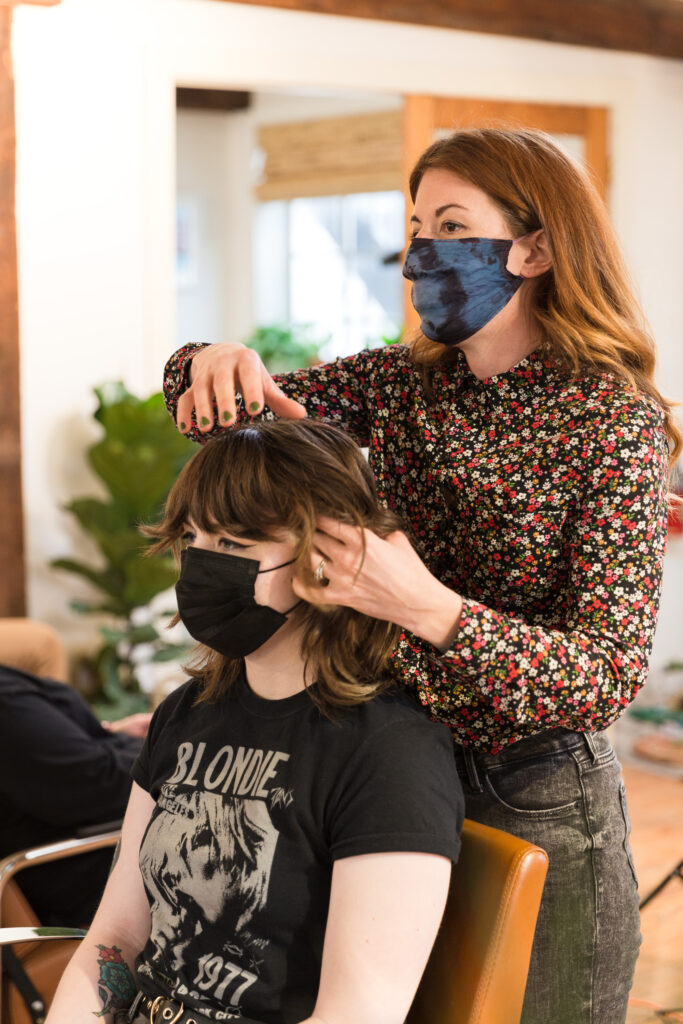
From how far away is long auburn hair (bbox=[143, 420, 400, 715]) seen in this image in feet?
4.29

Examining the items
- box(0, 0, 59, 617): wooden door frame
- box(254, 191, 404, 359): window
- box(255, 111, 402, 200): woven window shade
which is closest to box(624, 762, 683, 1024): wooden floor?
box(0, 0, 59, 617): wooden door frame

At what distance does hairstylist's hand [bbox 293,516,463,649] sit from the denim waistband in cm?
30

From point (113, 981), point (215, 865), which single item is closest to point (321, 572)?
point (215, 865)

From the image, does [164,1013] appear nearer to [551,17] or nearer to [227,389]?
[227,389]

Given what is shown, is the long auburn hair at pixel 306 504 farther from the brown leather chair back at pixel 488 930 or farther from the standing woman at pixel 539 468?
the brown leather chair back at pixel 488 930

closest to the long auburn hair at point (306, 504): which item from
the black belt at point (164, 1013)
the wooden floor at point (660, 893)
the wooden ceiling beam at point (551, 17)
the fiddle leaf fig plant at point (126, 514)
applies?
the black belt at point (164, 1013)

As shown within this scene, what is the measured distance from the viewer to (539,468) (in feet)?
4.45

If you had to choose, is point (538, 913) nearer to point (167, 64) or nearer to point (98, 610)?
point (98, 610)

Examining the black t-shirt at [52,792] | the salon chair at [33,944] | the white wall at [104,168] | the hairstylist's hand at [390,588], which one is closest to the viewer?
the hairstylist's hand at [390,588]

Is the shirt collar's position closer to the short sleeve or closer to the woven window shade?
the short sleeve

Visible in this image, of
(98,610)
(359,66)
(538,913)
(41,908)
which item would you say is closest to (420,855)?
(538,913)

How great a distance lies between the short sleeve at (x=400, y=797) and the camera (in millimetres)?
1202

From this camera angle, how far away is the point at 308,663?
4.50 feet

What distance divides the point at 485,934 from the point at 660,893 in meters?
2.36
